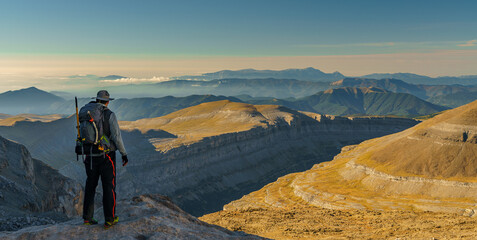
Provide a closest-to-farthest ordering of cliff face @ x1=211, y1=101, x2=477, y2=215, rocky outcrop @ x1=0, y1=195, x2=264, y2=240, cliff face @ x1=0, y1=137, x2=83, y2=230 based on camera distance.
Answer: rocky outcrop @ x1=0, y1=195, x2=264, y2=240
cliff face @ x1=0, y1=137, x2=83, y2=230
cliff face @ x1=211, y1=101, x2=477, y2=215

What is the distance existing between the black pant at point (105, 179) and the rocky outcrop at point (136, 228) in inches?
26.7

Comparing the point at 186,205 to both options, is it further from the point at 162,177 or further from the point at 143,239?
the point at 143,239

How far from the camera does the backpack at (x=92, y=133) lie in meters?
15.7

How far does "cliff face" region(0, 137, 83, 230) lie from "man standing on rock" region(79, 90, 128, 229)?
28762 mm

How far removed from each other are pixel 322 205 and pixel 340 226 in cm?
5985

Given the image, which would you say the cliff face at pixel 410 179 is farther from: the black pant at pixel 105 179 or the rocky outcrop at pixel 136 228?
the black pant at pixel 105 179

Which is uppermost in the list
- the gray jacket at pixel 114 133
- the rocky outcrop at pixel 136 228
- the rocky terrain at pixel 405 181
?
the gray jacket at pixel 114 133

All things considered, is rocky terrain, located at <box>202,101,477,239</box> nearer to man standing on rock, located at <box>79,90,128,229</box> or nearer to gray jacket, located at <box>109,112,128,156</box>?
man standing on rock, located at <box>79,90,128,229</box>

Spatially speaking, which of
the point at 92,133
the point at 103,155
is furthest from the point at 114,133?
the point at 103,155

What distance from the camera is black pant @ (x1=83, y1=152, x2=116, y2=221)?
15930 millimetres

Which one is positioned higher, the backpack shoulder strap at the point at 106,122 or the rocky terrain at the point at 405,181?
the backpack shoulder strap at the point at 106,122

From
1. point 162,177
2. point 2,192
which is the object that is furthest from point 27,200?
point 162,177

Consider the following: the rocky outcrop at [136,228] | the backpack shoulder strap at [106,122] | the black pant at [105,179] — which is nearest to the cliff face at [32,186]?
the rocky outcrop at [136,228]

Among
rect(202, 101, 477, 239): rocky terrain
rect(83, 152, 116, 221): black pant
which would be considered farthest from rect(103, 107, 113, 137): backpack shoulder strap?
rect(202, 101, 477, 239): rocky terrain
